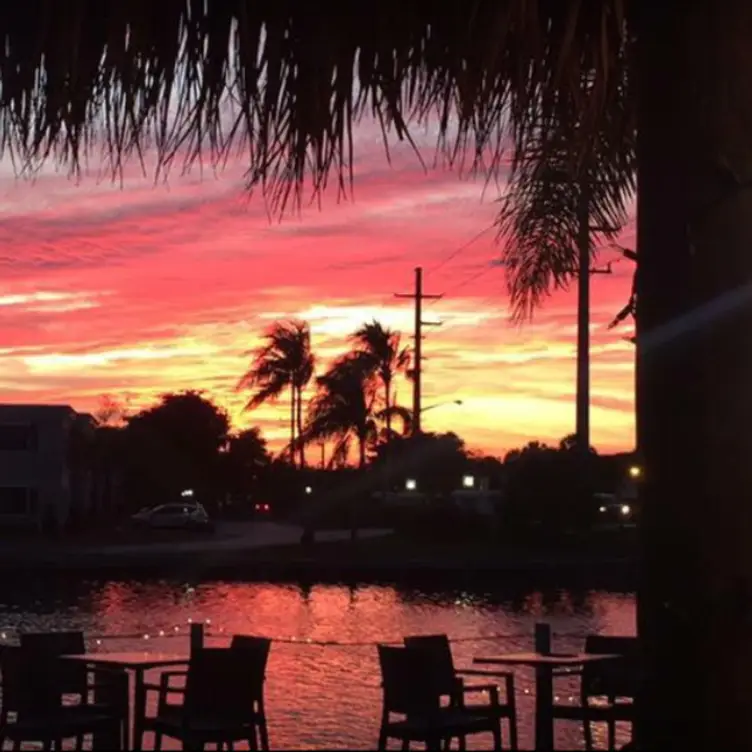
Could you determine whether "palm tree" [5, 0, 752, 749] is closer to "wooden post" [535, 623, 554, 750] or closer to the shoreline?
"wooden post" [535, 623, 554, 750]

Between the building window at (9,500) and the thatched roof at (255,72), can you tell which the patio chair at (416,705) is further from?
the building window at (9,500)

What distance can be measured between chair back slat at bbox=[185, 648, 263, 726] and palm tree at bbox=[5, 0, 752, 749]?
13.6 feet

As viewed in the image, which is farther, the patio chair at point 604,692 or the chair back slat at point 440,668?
the patio chair at point 604,692

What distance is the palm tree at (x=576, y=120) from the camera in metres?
2.32

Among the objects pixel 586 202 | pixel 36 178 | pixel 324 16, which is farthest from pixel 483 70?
pixel 586 202

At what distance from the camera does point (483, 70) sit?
116 inches

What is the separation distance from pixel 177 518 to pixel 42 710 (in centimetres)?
4111

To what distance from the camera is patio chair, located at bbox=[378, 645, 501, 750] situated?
7141 millimetres

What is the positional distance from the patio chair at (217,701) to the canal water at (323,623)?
1.21m

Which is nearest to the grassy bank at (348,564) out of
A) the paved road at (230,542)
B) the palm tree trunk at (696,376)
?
the paved road at (230,542)

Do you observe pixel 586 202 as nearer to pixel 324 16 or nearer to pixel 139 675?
pixel 324 16

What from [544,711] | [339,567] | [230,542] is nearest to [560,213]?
[544,711]

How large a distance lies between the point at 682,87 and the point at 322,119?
78 cm

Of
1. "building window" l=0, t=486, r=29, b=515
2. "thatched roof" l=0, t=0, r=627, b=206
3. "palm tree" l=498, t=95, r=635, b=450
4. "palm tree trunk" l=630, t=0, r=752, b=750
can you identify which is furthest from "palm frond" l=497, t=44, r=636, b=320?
"building window" l=0, t=486, r=29, b=515
